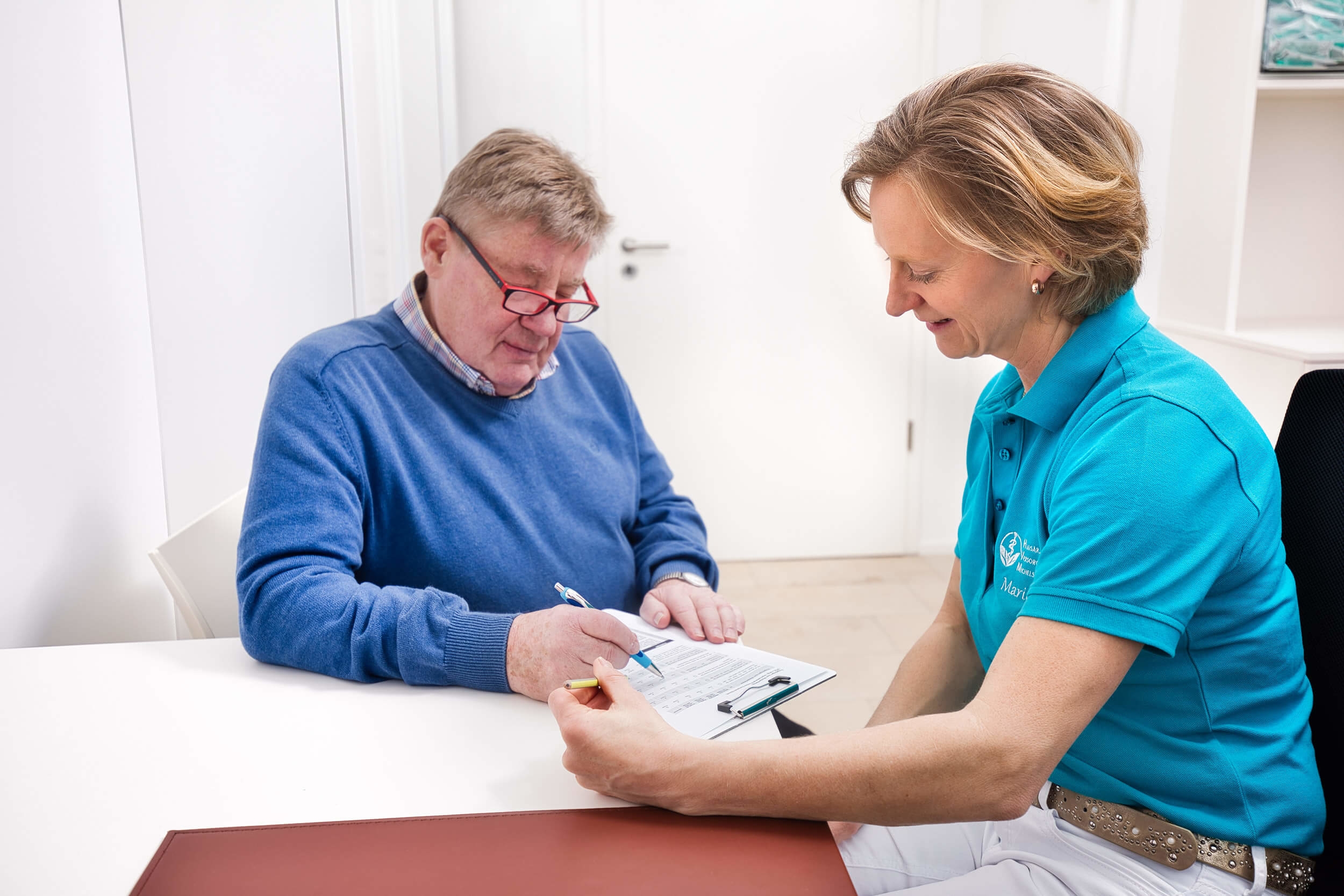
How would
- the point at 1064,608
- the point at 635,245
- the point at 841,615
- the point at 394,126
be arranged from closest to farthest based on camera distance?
1. the point at 1064,608
2. the point at 394,126
3. the point at 841,615
4. the point at 635,245

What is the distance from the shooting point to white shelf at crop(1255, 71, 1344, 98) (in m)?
1.93

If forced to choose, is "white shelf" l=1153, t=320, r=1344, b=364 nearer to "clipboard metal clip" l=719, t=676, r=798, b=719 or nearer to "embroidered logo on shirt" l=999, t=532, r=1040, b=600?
"embroidered logo on shirt" l=999, t=532, r=1040, b=600

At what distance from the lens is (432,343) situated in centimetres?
131

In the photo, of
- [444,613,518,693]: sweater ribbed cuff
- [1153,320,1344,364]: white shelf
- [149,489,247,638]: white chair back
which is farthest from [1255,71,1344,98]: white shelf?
[149,489,247,638]: white chair back

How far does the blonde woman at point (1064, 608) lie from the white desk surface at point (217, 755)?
94 mm

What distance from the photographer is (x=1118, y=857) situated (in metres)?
0.88

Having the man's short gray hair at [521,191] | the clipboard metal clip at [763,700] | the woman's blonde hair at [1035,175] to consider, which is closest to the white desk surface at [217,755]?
the clipboard metal clip at [763,700]

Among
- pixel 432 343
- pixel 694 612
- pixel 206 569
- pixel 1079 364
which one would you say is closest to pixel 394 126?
pixel 432 343

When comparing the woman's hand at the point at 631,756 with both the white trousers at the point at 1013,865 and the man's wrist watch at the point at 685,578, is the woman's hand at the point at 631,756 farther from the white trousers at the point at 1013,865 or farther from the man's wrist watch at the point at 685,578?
the man's wrist watch at the point at 685,578

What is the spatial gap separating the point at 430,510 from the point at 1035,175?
81 cm

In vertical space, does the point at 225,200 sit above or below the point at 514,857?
above

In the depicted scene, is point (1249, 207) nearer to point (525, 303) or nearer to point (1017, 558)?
point (1017, 558)

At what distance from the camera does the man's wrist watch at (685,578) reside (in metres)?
1.34

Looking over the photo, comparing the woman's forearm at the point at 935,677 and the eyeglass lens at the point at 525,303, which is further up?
the eyeglass lens at the point at 525,303
